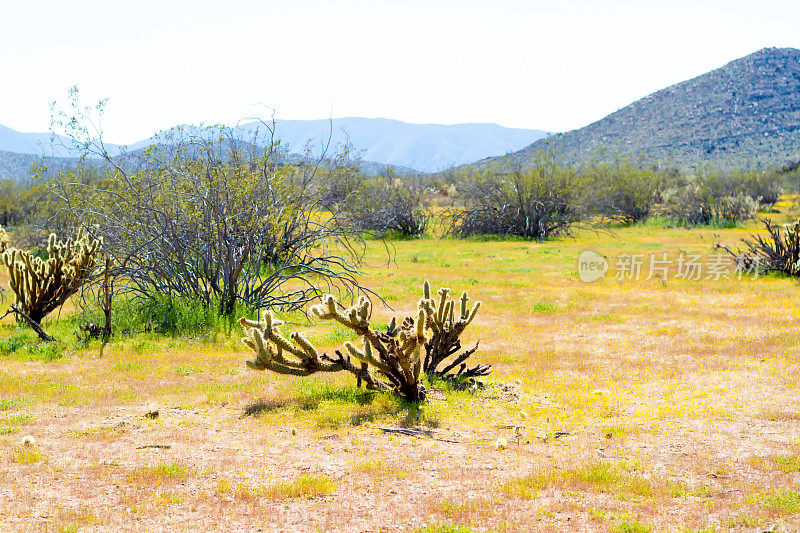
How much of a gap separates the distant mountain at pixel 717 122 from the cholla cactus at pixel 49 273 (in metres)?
62.2

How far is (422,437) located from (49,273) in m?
8.67

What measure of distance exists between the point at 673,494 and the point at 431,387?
3.18 m

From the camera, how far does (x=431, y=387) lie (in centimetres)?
746

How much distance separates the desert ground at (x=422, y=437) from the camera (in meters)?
4.42

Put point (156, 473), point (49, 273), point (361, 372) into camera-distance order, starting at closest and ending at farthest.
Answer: point (156, 473) → point (361, 372) → point (49, 273)

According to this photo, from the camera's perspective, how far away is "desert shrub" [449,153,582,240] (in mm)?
30672

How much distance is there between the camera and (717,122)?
79125 mm

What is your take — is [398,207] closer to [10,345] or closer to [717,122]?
[10,345]

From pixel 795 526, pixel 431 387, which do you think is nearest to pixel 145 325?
pixel 431 387

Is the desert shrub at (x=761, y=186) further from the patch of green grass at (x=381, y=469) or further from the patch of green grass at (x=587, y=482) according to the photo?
the patch of green grass at (x=381, y=469)

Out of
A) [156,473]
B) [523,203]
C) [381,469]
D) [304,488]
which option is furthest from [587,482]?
[523,203]

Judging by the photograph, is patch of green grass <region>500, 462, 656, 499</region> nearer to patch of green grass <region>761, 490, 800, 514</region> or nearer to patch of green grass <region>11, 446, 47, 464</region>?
patch of green grass <region>761, 490, 800, 514</region>

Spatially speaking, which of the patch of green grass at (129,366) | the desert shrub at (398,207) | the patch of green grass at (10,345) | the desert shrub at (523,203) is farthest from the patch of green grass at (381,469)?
the desert shrub at (398,207)

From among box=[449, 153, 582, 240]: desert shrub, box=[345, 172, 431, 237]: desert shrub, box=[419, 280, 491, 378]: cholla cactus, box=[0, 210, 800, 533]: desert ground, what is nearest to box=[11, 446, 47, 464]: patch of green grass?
box=[0, 210, 800, 533]: desert ground
